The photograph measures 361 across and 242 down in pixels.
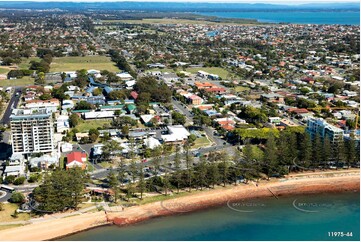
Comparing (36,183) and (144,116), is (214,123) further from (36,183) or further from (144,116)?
(36,183)

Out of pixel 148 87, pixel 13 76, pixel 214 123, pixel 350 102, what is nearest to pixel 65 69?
pixel 13 76

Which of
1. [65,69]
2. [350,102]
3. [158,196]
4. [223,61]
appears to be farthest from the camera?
[223,61]

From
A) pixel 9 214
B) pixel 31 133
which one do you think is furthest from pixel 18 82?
pixel 9 214

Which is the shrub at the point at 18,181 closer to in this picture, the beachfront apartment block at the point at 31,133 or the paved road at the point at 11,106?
the beachfront apartment block at the point at 31,133

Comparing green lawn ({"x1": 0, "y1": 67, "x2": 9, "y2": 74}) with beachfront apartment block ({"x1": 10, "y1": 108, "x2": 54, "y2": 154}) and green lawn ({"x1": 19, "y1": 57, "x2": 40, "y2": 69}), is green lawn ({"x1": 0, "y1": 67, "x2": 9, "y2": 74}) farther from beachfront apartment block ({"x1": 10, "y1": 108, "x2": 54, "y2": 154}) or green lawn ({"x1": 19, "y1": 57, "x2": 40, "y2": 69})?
beachfront apartment block ({"x1": 10, "y1": 108, "x2": 54, "y2": 154})

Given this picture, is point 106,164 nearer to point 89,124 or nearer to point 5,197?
point 5,197

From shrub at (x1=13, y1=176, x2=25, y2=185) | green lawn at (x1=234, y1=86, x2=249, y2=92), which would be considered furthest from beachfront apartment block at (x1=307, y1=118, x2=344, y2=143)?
shrub at (x1=13, y1=176, x2=25, y2=185)
